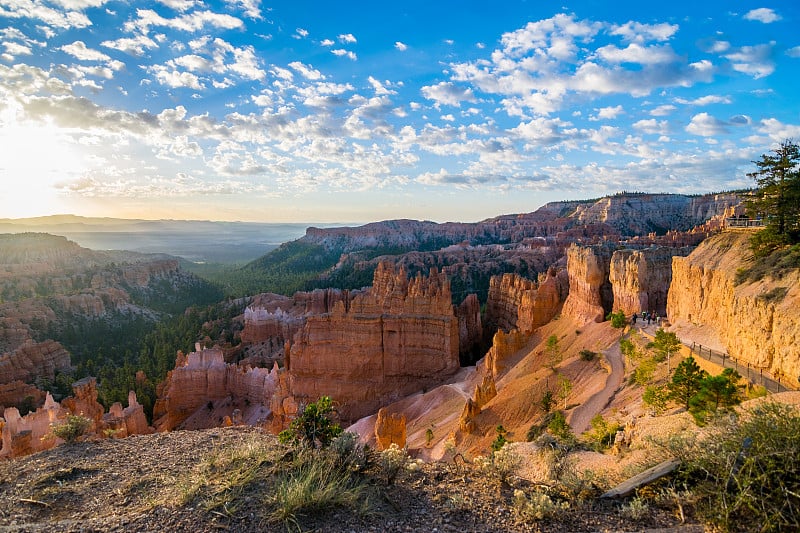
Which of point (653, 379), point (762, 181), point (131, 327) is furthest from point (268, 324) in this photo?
point (762, 181)

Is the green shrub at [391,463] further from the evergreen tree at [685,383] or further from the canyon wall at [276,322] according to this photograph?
the canyon wall at [276,322]

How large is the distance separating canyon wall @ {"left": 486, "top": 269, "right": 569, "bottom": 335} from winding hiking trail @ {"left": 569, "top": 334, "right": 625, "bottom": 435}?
35.9ft

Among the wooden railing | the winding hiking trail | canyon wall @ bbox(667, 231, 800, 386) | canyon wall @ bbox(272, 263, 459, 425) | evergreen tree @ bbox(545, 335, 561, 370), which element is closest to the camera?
canyon wall @ bbox(667, 231, 800, 386)

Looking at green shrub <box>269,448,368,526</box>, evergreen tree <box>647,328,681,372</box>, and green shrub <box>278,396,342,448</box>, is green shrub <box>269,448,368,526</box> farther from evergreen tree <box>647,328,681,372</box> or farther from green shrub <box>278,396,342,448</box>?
evergreen tree <box>647,328,681,372</box>

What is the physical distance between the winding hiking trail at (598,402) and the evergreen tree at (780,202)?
7392 millimetres

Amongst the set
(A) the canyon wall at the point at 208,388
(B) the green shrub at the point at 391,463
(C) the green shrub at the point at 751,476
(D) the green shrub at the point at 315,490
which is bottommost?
(A) the canyon wall at the point at 208,388

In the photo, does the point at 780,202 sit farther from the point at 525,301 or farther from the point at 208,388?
the point at 208,388

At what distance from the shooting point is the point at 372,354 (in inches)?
1353

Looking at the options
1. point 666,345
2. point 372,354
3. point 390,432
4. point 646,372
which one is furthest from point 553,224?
point 646,372

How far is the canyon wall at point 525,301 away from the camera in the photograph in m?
33.9

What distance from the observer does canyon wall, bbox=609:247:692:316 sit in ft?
86.4

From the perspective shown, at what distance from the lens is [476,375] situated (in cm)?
3141

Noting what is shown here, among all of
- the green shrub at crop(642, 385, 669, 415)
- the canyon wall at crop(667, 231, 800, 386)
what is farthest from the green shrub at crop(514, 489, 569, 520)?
the canyon wall at crop(667, 231, 800, 386)

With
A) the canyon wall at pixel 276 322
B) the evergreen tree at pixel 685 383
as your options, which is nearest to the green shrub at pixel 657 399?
the evergreen tree at pixel 685 383
